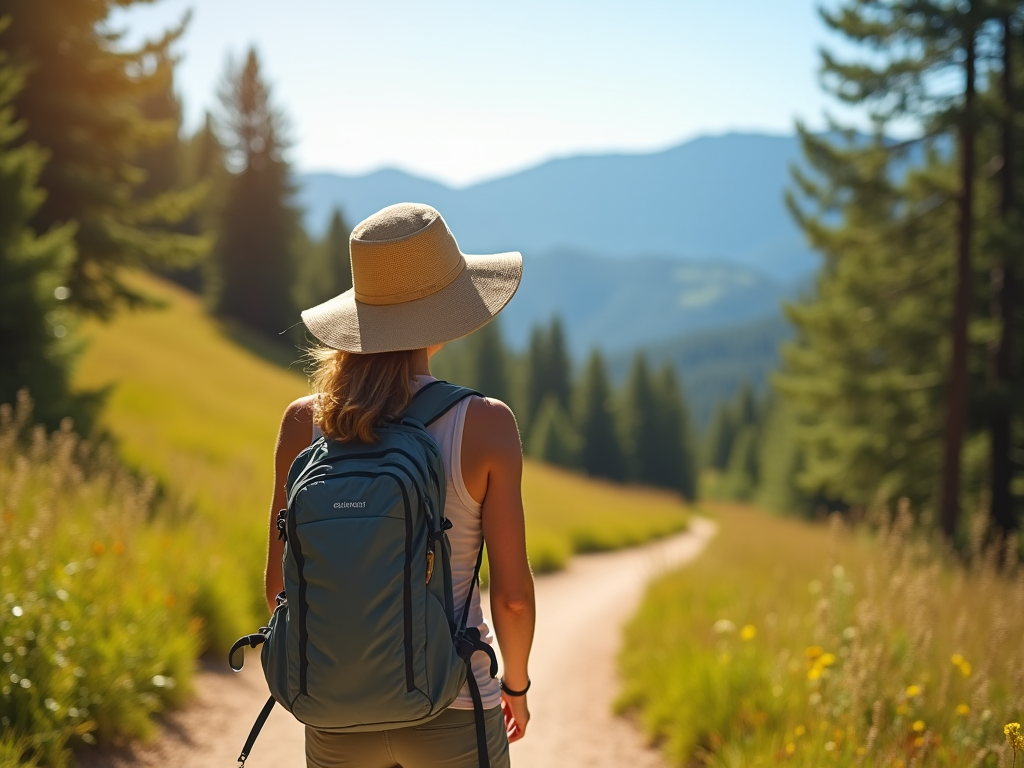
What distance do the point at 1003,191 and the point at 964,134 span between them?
8.88ft

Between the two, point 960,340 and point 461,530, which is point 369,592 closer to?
point 461,530

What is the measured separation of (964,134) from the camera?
41.5 feet

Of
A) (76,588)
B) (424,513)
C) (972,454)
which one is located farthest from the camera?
(972,454)

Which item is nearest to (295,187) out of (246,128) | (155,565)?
(246,128)

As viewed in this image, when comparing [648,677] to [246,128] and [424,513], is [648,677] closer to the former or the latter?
[424,513]

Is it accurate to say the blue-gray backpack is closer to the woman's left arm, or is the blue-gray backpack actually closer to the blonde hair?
the blonde hair

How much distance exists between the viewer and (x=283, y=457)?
221 centimetres

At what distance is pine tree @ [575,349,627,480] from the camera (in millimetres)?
56938

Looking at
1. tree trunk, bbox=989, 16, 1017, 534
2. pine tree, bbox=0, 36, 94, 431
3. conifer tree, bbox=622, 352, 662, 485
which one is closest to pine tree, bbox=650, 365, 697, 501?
conifer tree, bbox=622, 352, 662, 485

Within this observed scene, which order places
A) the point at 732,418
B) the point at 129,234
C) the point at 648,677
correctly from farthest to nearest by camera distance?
the point at 732,418, the point at 129,234, the point at 648,677

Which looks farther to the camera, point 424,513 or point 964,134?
point 964,134

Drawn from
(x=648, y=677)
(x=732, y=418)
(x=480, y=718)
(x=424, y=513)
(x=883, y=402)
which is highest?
(x=424, y=513)

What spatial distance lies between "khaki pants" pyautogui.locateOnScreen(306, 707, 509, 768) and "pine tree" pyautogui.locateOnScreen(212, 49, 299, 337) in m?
39.0

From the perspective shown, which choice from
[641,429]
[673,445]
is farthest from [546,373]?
[673,445]
